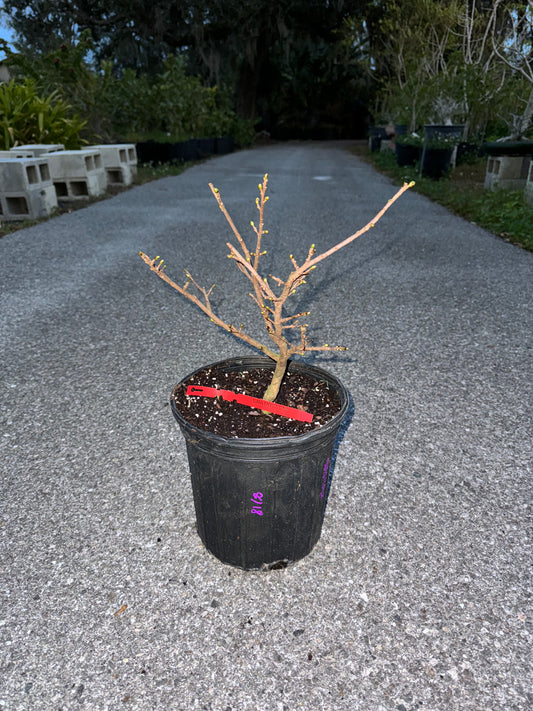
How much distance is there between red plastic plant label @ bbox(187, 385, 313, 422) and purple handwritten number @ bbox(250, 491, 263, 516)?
28 centimetres

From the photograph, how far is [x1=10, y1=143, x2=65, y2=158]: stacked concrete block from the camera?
7772mm

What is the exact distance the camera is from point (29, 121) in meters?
8.53

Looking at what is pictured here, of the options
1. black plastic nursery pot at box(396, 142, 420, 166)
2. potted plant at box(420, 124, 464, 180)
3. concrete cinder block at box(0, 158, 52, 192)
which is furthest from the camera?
black plastic nursery pot at box(396, 142, 420, 166)

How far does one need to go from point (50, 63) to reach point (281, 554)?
1282cm

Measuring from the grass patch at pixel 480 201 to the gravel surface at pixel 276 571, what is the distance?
240cm

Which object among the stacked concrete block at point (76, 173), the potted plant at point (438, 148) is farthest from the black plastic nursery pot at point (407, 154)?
the stacked concrete block at point (76, 173)

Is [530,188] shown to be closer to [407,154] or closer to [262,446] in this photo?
[407,154]

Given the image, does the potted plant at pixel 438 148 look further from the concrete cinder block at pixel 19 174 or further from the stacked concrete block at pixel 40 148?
the concrete cinder block at pixel 19 174

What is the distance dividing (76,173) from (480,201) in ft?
22.1

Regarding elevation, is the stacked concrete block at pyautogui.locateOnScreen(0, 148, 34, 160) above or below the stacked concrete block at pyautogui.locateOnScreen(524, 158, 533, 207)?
above

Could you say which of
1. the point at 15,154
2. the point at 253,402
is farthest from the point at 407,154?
the point at 253,402

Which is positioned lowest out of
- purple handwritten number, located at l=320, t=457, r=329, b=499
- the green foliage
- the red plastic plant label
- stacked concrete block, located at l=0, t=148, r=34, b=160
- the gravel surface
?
the gravel surface

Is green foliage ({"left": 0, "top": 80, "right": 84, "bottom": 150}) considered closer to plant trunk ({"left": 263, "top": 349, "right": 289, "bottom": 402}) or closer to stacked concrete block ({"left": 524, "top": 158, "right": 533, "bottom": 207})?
stacked concrete block ({"left": 524, "top": 158, "right": 533, "bottom": 207})

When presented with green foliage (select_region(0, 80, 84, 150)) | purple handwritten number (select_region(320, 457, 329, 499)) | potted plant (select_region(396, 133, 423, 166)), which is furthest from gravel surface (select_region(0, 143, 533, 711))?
potted plant (select_region(396, 133, 423, 166))
